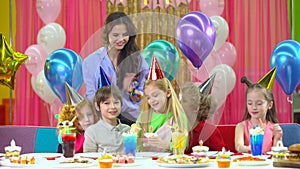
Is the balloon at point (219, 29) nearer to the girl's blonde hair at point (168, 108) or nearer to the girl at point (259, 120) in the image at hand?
the girl at point (259, 120)

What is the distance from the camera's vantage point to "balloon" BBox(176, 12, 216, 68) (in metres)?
4.29

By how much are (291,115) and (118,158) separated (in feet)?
11.0

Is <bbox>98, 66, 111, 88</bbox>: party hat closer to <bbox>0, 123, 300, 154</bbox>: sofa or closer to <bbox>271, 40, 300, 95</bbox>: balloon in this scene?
<bbox>0, 123, 300, 154</bbox>: sofa

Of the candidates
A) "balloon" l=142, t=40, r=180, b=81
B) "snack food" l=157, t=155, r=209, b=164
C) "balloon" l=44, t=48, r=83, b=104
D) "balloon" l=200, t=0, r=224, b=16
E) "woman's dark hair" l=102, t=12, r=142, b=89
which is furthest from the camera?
"balloon" l=200, t=0, r=224, b=16

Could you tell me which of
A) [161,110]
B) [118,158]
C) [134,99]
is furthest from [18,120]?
[118,158]

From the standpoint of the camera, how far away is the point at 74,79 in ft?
14.6

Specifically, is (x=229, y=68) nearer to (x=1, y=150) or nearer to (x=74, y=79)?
(x=74, y=79)

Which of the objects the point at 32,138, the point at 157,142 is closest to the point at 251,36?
the point at 32,138

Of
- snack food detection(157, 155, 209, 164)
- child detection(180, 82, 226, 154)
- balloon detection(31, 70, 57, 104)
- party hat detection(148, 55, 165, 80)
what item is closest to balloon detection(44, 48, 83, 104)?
balloon detection(31, 70, 57, 104)

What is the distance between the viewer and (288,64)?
4359 mm

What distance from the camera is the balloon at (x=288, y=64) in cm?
434

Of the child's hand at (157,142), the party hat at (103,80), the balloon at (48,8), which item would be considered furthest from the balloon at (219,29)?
the child's hand at (157,142)

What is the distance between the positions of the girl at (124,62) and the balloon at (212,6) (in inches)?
59.7

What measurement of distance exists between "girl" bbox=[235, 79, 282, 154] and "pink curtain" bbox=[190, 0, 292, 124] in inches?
89.2
